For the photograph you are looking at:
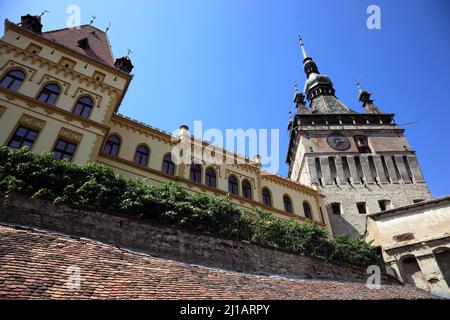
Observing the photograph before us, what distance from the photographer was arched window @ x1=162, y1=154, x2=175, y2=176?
21475mm

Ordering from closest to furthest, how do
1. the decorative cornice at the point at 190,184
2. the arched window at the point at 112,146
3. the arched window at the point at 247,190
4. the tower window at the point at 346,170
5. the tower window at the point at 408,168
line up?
the decorative cornice at the point at 190,184 → the arched window at the point at 112,146 → the arched window at the point at 247,190 → the tower window at the point at 408,168 → the tower window at the point at 346,170

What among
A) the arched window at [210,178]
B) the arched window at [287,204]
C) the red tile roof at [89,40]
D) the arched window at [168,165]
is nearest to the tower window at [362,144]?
the arched window at [287,204]

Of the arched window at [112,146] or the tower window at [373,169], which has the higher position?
the tower window at [373,169]

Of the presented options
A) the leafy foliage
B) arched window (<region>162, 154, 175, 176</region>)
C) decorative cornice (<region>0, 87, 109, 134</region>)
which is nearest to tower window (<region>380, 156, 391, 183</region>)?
the leafy foliage

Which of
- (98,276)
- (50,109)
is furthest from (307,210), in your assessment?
(98,276)

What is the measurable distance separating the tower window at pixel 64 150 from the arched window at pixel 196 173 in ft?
27.3

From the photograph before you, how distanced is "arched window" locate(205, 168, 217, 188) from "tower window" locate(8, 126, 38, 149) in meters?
11.4

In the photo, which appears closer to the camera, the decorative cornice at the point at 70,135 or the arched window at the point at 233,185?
the decorative cornice at the point at 70,135

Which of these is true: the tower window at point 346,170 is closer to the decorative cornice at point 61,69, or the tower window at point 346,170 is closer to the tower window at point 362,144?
the tower window at point 362,144

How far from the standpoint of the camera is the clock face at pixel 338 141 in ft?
117

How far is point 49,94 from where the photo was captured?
18062mm

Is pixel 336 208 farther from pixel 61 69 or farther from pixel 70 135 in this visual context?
pixel 61 69

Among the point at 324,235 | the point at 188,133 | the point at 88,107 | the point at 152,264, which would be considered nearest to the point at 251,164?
the point at 188,133

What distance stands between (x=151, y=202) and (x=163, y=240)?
1.81 meters
